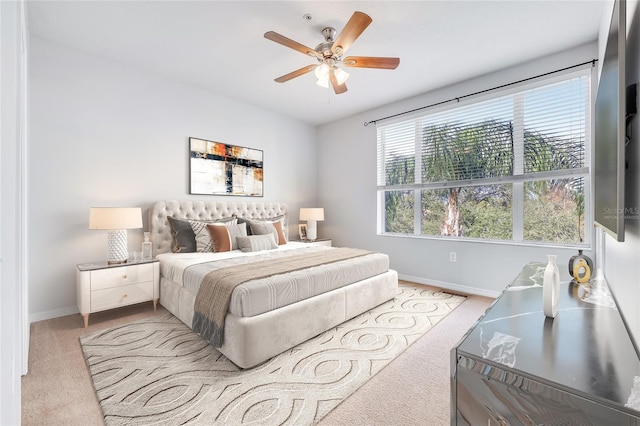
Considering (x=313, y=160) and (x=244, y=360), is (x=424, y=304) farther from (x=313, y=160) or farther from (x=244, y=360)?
(x=313, y=160)

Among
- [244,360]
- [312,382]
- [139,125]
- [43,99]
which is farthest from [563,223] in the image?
[43,99]

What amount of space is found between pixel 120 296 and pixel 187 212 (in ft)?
4.05

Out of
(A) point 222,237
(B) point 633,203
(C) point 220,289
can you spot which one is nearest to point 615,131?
(B) point 633,203

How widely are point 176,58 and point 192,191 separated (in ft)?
5.19

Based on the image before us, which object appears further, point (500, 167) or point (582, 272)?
point (500, 167)

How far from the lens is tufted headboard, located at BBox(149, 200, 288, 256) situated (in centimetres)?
340

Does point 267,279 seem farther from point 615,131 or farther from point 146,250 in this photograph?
point 615,131

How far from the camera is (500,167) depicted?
3451mm

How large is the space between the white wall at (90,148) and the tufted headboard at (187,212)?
0.16 metres

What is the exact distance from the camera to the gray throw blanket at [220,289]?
6.64ft

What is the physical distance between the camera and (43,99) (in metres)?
2.77

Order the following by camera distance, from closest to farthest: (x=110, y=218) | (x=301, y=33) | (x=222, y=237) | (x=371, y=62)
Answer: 1. (x=371, y=62)
2. (x=301, y=33)
3. (x=110, y=218)
4. (x=222, y=237)

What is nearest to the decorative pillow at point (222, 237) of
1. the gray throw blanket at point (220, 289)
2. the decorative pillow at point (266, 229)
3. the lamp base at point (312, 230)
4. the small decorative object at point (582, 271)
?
the decorative pillow at point (266, 229)

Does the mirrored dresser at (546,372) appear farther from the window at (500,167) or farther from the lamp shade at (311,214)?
the lamp shade at (311,214)
